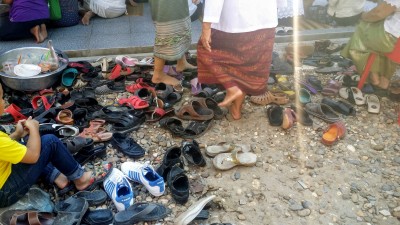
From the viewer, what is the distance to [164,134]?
3.53 m

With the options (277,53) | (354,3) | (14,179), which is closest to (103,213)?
(14,179)

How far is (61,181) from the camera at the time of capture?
2.78 metres

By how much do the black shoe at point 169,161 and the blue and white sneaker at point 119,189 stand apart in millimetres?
304

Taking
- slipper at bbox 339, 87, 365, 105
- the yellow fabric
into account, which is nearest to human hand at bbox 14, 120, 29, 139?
the yellow fabric

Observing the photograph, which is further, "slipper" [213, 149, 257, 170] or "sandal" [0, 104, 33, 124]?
"sandal" [0, 104, 33, 124]

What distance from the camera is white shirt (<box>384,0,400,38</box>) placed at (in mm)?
3747

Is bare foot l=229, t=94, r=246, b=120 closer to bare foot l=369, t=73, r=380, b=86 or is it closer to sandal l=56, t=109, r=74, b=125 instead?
sandal l=56, t=109, r=74, b=125

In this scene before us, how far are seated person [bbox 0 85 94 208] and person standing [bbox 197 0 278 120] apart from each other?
1499mm

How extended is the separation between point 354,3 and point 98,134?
4709mm

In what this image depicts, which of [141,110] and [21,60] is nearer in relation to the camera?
[141,110]

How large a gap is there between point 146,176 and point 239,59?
1401mm

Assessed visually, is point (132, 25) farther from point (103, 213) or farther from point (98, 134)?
point (103, 213)

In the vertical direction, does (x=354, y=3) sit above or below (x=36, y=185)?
above

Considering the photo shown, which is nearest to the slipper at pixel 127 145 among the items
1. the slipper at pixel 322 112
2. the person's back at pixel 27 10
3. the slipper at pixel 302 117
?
the slipper at pixel 302 117
